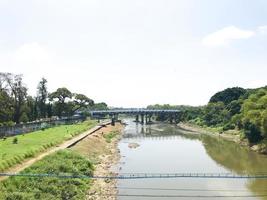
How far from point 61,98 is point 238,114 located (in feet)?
149

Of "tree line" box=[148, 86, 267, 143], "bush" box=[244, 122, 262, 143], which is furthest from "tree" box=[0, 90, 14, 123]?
"bush" box=[244, 122, 262, 143]

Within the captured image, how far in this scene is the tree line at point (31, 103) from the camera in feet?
229

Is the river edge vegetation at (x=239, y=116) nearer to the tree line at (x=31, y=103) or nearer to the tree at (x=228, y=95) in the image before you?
the tree at (x=228, y=95)

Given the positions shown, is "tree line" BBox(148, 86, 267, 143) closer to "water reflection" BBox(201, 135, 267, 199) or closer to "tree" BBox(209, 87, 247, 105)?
"tree" BBox(209, 87, 247, 105)

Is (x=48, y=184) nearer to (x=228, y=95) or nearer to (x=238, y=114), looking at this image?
(x=238, y=114)

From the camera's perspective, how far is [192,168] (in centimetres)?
4506

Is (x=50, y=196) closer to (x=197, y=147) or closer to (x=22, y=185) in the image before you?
(x=22, y=185)

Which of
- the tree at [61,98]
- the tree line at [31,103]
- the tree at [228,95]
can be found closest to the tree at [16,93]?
the tree line at [31,103]

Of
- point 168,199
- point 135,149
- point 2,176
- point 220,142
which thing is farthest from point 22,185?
point 220,142

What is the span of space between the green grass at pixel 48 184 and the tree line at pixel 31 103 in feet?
91.4

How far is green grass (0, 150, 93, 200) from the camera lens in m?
26.6

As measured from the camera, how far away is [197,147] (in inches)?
2621

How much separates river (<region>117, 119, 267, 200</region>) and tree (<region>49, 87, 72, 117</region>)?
39.6m

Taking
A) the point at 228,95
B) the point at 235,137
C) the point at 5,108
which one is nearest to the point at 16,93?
the point at 5,108
